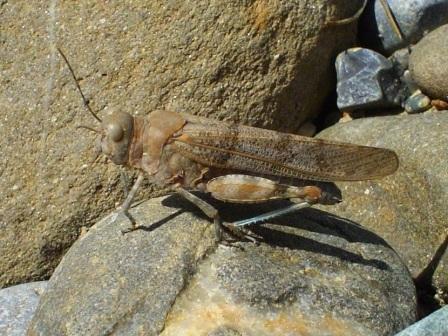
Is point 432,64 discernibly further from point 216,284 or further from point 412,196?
point 216,284

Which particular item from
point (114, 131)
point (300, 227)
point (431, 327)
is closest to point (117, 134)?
point (114, 131)

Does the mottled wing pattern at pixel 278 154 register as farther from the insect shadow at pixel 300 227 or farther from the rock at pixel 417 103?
the rock at pixel 417 103

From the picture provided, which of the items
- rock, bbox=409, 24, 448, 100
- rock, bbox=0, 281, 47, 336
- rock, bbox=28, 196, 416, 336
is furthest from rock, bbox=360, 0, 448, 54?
rock, bbox=0, 281, 47, 336

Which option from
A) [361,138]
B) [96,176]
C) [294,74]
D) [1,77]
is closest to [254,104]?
[294,74]

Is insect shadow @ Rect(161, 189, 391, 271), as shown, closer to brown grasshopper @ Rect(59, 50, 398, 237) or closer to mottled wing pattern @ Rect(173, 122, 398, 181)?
brown grasshopper @ Rect(59, 50, 398, 237)

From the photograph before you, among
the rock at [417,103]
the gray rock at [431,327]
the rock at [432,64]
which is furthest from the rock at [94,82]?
the gray rock at [431,327]

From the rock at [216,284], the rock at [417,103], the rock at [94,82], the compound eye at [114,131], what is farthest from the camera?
the rock at [417,103]
